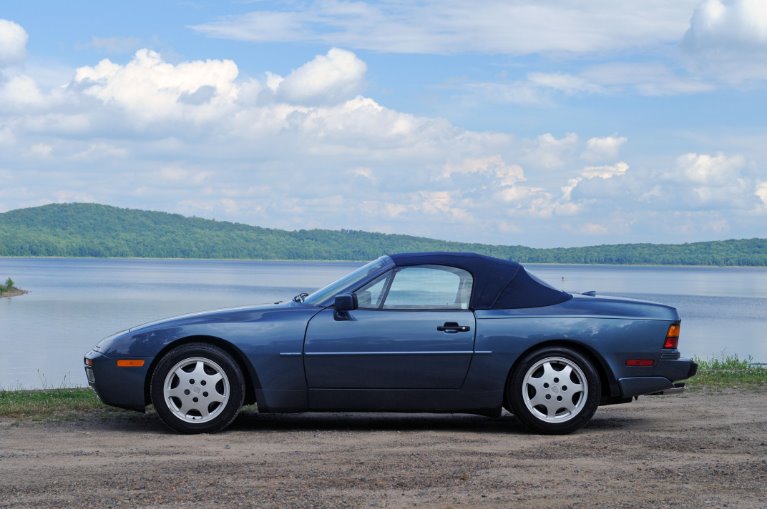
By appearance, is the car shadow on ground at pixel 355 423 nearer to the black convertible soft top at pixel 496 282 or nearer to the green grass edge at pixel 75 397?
the green grass edge at pixel 75 397

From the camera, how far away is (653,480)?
6.93 m

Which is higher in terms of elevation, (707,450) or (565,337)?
(565,337)

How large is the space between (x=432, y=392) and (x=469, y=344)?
0.51 m

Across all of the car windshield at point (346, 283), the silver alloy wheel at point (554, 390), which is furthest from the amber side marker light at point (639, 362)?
the car windshield at point (346, 283)

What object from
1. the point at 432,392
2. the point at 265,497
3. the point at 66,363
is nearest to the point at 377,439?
the point at 432,392

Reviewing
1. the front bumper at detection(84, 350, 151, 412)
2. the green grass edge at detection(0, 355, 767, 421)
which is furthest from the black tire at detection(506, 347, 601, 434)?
the green grass edge at detection(0, 355, 767, 421)

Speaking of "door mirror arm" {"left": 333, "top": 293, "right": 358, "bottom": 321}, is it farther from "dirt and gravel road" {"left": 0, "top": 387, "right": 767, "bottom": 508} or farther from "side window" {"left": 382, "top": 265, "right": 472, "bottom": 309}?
"dirt and gravel road" {"left": 0, "top": 387, "right": 767, "bottom": 508}

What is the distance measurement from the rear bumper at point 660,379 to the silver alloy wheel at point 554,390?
405 mm

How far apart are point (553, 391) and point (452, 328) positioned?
1.00m

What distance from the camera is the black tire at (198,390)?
9.02 m

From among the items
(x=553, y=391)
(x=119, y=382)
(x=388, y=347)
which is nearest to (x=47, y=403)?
(x=119, y=382)

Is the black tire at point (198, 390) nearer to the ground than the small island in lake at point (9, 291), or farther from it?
farther from it

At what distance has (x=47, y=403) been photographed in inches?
451

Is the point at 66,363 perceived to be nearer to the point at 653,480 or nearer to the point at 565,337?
the point at 565,337
